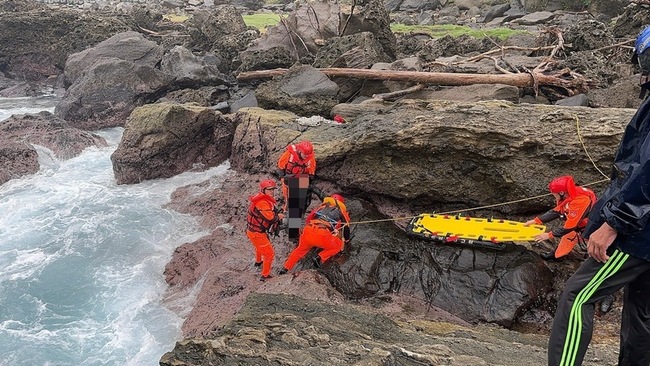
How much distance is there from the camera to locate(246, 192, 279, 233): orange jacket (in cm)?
755

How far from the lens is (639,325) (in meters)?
3.41

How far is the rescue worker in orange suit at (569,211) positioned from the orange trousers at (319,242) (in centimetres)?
287

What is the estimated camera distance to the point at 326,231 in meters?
7.11

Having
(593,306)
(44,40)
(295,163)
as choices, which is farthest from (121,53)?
(593,306)

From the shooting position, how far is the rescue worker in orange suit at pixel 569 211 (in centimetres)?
614

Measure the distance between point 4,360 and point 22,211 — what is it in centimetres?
545

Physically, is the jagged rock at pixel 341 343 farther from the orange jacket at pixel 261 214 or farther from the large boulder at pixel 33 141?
the large boulder at pixel 33 141

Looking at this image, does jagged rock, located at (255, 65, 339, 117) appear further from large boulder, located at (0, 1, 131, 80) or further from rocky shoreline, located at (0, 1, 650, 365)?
large boulder, located at (0, 1, 131, 80)

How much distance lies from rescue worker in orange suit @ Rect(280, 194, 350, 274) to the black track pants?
13.2 feet

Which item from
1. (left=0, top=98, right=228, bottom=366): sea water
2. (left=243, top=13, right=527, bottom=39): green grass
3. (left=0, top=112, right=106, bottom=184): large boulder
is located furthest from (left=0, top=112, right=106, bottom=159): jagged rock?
(left=243, top=13, right=527, bottom=39): green grass

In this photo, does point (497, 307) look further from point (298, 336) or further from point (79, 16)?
point (79, 16)

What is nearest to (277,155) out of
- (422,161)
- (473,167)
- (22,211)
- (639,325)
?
(422,161)

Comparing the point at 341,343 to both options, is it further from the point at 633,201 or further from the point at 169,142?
the point at 169,142

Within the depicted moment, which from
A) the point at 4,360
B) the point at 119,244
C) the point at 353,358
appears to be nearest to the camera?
the point at 353,358
